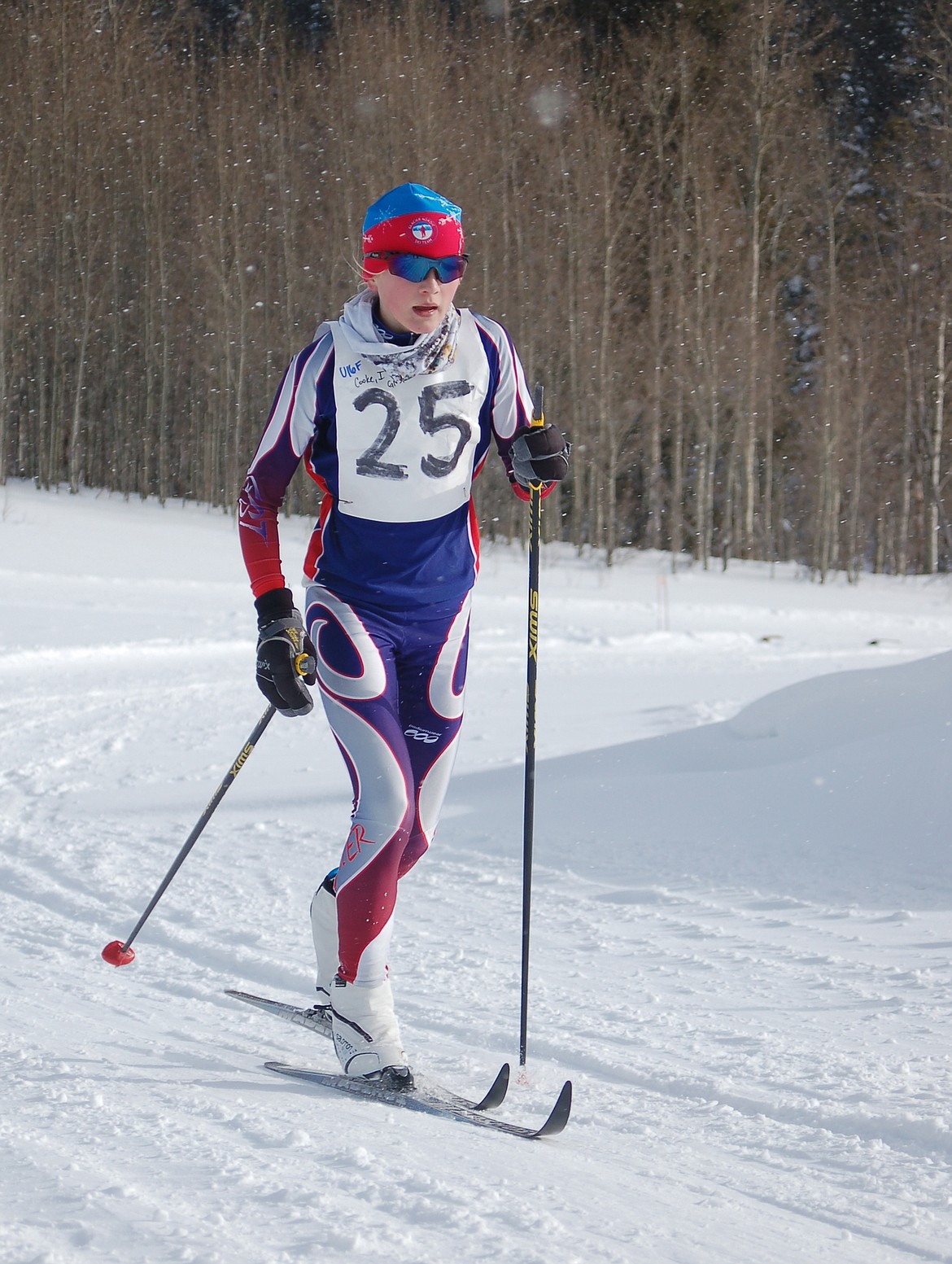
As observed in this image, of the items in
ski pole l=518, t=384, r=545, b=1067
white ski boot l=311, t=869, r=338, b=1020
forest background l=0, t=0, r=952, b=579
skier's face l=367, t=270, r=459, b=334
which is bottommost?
white ski boot l=311, t=869, r=338, b=1020

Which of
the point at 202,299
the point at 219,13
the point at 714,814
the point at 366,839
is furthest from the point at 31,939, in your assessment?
the point at 219,13

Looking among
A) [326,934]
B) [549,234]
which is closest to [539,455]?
[326,934]

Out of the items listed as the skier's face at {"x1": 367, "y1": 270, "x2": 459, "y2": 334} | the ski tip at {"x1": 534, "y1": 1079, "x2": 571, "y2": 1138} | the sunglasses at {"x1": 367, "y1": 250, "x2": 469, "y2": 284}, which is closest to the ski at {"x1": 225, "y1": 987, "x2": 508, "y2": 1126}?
the ski tip at {"x1": 534, "y1": 1079, "x2": 571, "y2": 1138}

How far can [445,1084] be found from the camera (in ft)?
9.61

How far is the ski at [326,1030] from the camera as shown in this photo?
2740 mm

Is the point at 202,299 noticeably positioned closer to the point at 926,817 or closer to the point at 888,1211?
the point at 926,817

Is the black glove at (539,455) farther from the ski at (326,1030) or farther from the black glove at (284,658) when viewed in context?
the ski at (326,1030)

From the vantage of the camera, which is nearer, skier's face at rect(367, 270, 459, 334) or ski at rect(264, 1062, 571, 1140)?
ski at rect(264, 1062, 571, 1140)

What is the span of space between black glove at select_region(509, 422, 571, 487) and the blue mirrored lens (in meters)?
0.42

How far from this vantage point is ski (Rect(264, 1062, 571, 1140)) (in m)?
2.54

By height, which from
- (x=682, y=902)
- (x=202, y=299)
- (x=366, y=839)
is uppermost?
(x=202, y=299)

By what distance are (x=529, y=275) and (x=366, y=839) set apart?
23605 millimetres

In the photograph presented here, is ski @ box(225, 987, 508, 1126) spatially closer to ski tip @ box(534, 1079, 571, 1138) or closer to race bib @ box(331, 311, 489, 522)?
ski tip @ box(534, 1079, 571, 1138)

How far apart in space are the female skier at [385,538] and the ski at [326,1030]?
0.10 metres
